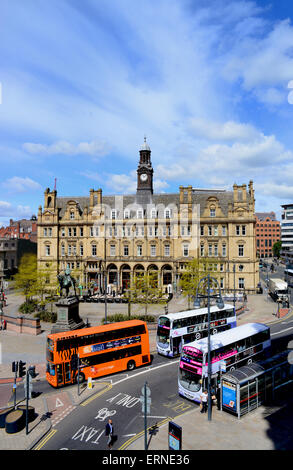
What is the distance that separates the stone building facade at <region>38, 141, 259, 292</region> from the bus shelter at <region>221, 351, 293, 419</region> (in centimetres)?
3716

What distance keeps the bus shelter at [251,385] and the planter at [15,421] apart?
38.3 feet

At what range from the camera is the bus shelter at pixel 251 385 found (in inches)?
730

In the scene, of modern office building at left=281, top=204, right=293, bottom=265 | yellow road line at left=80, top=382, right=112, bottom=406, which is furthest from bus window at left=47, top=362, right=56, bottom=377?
modern office building at left=281, top=204, right=293, bottom=265

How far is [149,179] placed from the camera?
239ft

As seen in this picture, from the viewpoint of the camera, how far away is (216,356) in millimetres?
21250

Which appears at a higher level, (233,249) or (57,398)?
(233,249)

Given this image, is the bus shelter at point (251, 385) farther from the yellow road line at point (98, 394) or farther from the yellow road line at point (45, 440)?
the yellow road line at point (45, 440)

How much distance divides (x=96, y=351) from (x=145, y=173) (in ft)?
176

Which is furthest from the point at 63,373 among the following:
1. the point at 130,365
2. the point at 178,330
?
the point at 178,330

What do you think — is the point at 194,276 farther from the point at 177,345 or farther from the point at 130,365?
the point at 130,365

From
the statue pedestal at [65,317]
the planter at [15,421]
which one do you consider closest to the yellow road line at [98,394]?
the planter at [15,421]

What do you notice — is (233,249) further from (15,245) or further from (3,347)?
(15,245)
